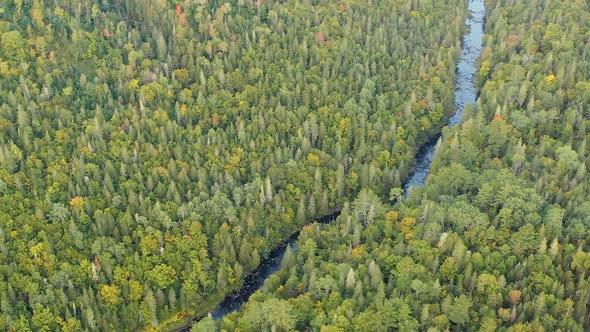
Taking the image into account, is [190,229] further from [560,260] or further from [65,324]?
[560,260]

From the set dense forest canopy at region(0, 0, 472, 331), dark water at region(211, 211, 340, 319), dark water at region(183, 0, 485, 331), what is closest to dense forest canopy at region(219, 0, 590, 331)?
dark water at region(183, 0, 485, 331)

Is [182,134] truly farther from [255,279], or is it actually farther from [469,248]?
[469,248]

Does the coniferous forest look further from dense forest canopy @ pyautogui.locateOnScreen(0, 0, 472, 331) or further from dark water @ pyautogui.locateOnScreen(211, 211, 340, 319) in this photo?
dark water @ pyautogui.locateOnScreen(211, 211, 340, 319)

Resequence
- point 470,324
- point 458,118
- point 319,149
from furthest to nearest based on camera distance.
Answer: point 458,118
point 319,149
point 470,324

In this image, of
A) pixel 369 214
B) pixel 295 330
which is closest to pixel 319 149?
pixel 369 214

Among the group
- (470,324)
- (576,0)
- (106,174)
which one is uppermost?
(576,0)

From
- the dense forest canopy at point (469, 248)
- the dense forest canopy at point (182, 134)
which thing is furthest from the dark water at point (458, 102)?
the dense forest canopy at point (469, 248)
